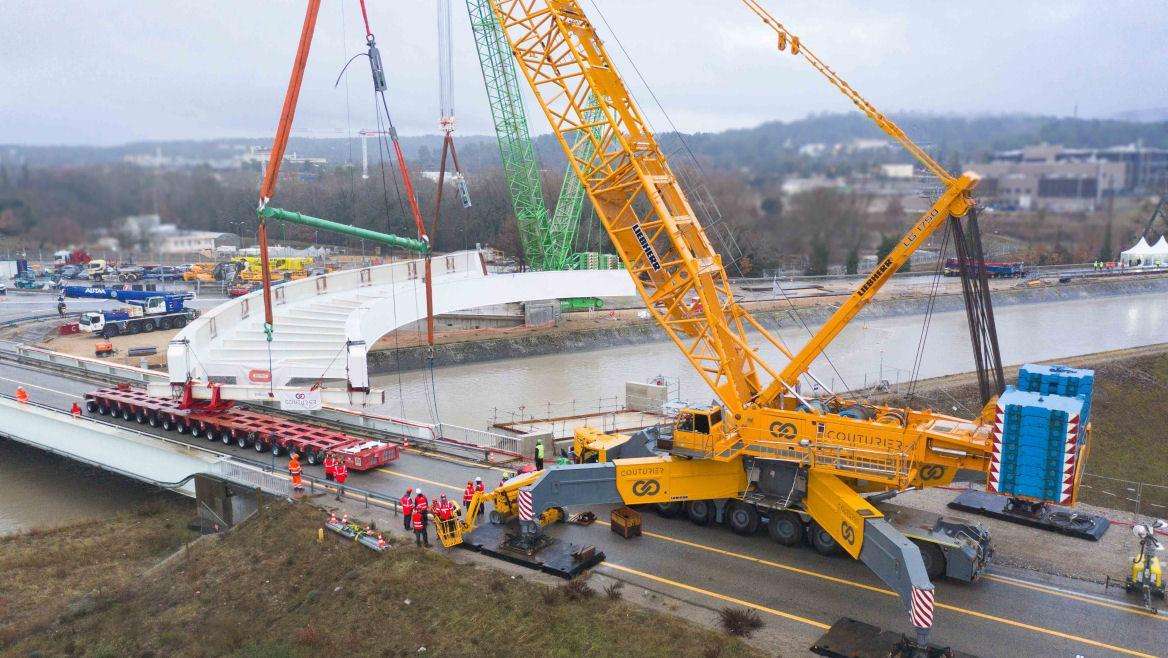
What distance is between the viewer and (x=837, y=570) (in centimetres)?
1416

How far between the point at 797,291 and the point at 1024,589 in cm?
4398

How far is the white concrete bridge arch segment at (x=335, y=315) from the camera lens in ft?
77.0

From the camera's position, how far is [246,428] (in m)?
21.9

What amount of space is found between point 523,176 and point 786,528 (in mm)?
40356

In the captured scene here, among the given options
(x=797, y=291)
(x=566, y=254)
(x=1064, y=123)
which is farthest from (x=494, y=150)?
(x=1064, y=123)

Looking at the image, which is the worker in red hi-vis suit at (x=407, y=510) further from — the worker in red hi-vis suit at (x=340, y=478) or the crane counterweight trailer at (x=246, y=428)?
the crane counterweight trailer at (x=246, y=428)

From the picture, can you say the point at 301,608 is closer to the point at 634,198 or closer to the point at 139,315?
the point at 634,198

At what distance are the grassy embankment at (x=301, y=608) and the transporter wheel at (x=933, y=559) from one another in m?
4.24

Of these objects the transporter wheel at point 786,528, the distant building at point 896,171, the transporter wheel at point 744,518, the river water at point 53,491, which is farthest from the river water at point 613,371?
the transporter wheel at point 786,528

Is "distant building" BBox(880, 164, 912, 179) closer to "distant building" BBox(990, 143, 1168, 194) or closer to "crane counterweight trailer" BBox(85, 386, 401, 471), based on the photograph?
"distant building" BBox(990, 143, 1168, 194)

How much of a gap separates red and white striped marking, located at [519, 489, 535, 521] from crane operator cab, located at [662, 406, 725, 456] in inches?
→ 114

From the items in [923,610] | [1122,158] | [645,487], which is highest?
[1122,158]

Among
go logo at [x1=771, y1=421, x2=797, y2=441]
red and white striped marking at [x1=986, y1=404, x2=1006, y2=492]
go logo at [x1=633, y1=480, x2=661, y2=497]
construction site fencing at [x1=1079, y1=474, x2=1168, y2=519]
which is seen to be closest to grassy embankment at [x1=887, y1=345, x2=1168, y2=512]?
construction site fencing at [x1=1079, y1=474, x2=1168, y2=519]

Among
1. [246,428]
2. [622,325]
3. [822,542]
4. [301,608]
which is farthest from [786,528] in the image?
[622,325]
